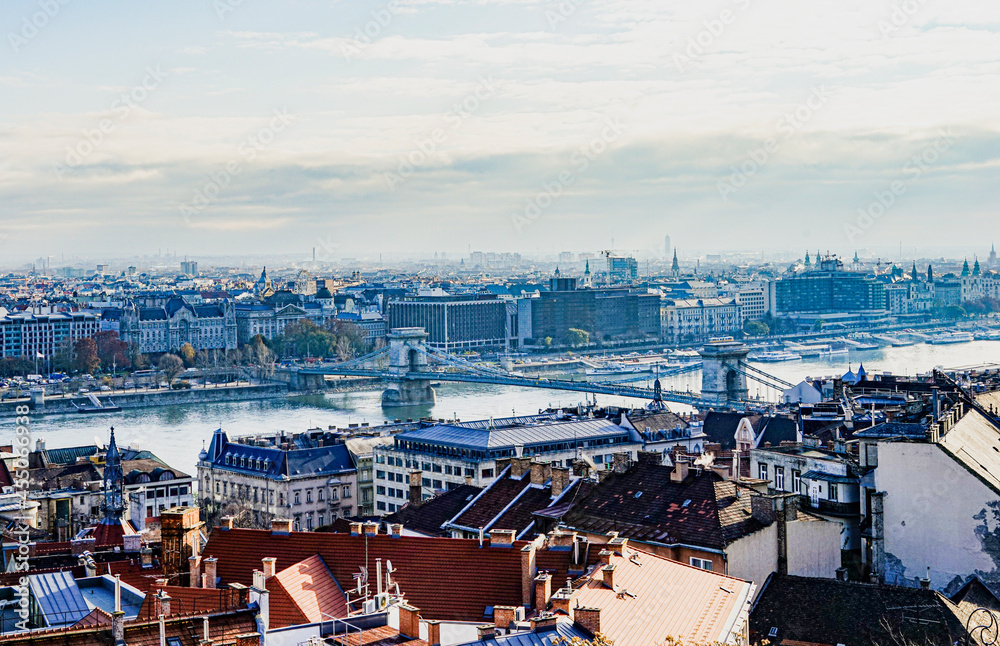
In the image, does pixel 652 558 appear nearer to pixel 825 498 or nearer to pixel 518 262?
pixel 825 498

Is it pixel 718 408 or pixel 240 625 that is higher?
pixel 240 625

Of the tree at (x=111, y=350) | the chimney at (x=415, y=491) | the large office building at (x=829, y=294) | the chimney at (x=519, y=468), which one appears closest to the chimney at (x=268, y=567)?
the chimney at (x=519, y=468)

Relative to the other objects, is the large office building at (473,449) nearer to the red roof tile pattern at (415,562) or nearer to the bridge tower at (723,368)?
the red roof tile pattern at (415,562)

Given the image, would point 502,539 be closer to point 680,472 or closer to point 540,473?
point 680,472

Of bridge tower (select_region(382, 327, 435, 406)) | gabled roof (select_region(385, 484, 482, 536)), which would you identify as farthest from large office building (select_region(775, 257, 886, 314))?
gabled roof (select_region(385, 484, 482, 536))

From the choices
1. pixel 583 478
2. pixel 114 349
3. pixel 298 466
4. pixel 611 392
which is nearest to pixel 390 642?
pixel 583 478

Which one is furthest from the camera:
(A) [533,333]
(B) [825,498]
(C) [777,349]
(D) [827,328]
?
(D) [827,328]
